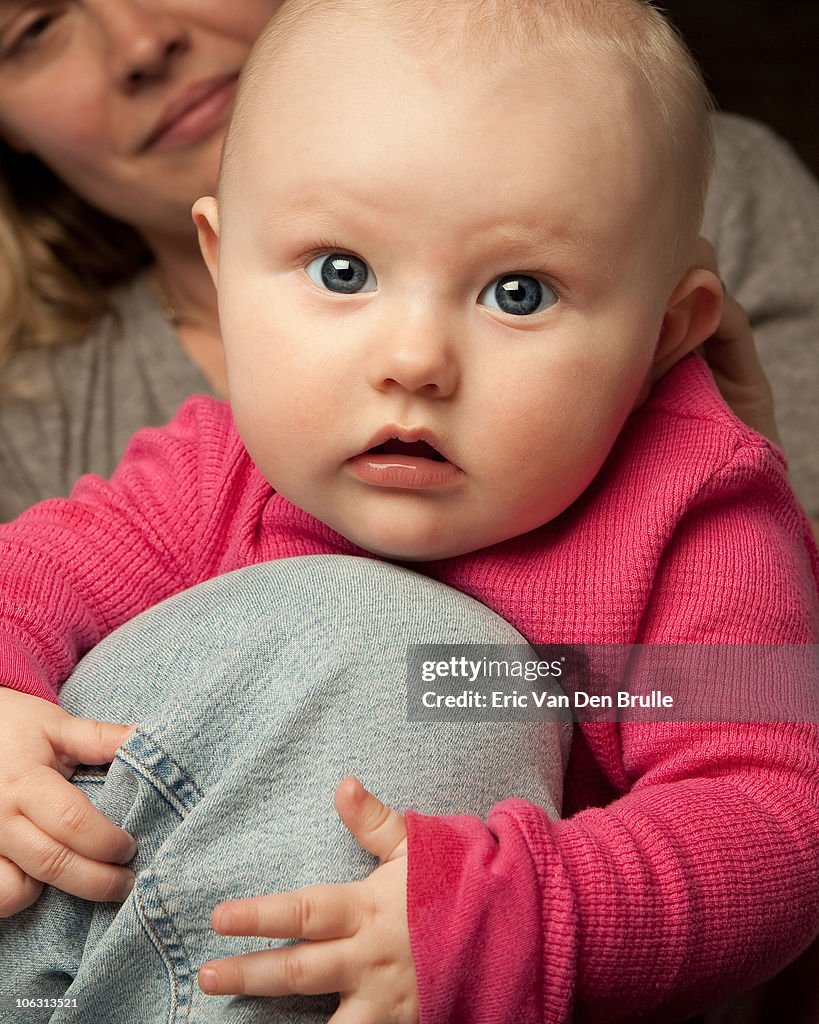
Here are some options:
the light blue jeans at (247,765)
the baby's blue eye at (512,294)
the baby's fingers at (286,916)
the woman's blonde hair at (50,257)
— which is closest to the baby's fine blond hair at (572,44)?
the baby's blue eye at (512,294)

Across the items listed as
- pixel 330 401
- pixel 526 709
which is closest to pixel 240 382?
pixel 330 401

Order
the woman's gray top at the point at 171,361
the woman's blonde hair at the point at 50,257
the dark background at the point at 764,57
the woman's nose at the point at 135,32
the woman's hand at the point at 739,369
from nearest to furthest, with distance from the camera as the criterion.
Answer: the woman's hand at the point at 739,369 < the woman's nose at the point at 135,32 < the woman's gray top at the point at 171,361 < the woman's blonde hair at the point at 50,257 < the dark background at the point at 764,57

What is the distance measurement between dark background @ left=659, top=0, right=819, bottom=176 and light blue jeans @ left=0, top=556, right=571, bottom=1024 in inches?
76.8

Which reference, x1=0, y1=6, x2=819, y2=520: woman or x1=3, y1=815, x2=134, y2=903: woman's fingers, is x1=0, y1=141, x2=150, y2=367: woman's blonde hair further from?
x1=3, y1=815, x2=134, y2=903: woman's fingers

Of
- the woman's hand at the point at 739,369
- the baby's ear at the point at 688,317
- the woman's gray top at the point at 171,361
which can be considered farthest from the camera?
the woman's gray top at the point at 171,361

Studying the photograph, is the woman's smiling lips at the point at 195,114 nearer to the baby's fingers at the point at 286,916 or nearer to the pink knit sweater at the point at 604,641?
the pink knit sweater at the point at 604,641

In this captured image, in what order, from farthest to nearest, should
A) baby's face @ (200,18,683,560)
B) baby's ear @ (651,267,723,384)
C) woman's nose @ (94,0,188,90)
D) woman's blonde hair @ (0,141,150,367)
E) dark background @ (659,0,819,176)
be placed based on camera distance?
dark background @ (659,0,819,176), woman's blonde hair @ (0,141,150,367), woman's nose @ (94,0,188,90), baby's ear @ (651,267,723,384), baby's face @ (200,18,683,560)

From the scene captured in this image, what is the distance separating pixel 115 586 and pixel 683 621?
546mm

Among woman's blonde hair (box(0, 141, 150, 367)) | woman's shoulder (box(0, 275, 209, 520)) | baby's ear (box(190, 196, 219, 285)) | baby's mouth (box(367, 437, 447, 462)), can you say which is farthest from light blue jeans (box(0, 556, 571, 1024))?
woman's blonde hair (box(0, 141, 150, 367))

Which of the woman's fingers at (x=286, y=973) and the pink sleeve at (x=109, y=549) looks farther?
the pink sleeve at (x=109, y=549)

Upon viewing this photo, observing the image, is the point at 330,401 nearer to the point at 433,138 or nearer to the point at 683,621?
the point at 433,138

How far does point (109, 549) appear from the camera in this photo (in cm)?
117

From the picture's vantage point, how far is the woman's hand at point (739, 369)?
4.49 ft

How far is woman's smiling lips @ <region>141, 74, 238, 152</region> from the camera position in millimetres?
1673
